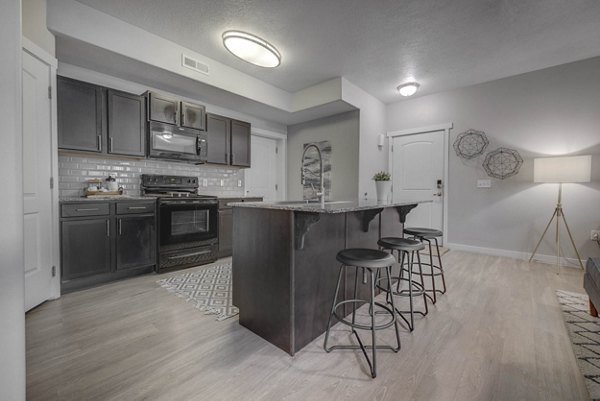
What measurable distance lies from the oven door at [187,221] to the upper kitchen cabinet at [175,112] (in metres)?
1.10

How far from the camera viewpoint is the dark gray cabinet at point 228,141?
13.1 ft

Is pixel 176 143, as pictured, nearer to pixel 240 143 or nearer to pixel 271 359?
pixel 240 143

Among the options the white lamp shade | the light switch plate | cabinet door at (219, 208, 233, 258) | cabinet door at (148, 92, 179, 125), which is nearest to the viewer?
the white lamp shade

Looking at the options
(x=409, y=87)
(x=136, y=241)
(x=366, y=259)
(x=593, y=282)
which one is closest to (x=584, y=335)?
(x=593, y=282)

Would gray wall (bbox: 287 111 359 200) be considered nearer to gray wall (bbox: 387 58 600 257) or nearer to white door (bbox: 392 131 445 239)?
white door (bbox: 392 131 445 239)

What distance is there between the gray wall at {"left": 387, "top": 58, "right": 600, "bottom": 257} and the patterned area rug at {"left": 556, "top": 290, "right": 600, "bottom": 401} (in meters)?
1.52

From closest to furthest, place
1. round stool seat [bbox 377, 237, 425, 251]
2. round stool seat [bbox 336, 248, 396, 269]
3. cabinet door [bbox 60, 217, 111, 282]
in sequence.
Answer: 1. round stool seat [bbox 336, 248, 396, 269]
2. round stool seat [bbox 377, 237, 425, 251]
3. cabinet door [bbox 60, 217, 111, 282]

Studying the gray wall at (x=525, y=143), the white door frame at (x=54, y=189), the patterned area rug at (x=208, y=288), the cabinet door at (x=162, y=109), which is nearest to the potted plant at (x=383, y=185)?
the patterned area rug at (x=208, y=288)

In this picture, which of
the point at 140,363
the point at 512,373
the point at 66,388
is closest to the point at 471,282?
the point at 512,373

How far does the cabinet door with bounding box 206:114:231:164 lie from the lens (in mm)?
3975

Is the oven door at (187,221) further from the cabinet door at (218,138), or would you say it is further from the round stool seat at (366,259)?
the round stool seat at (366,259)

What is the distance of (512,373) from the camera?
1482 millimetres

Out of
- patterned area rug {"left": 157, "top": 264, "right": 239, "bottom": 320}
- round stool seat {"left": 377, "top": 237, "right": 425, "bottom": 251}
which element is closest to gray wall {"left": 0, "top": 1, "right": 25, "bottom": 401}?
patterned area rug {"left": 157, "top": 264, "right": 239, "bottom": 320}

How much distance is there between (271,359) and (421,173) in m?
4.32
